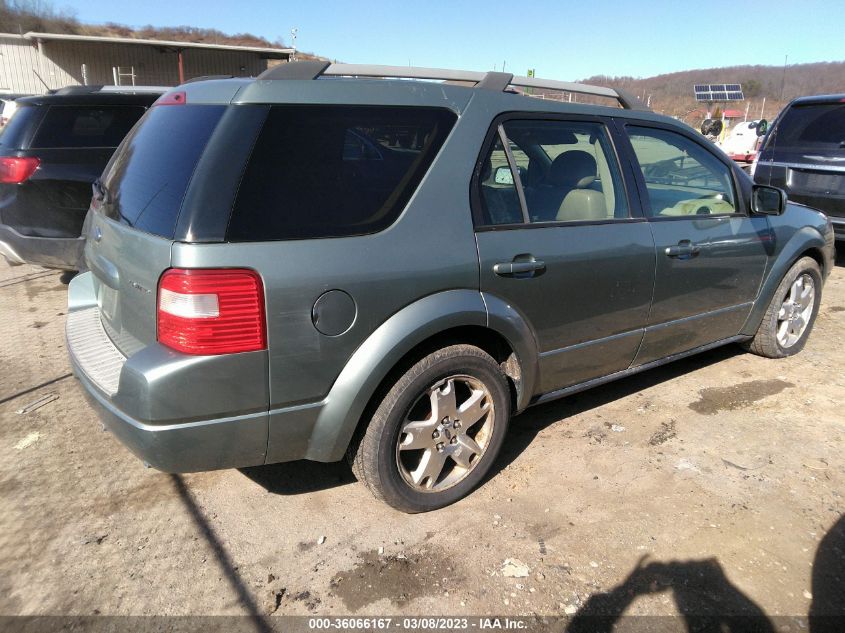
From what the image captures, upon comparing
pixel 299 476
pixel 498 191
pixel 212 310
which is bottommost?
pixel 299 476

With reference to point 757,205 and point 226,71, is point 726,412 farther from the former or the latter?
point 226,71

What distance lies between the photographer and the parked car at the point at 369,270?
2.26m

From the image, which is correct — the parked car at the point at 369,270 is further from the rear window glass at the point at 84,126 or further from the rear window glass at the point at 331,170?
the rear window glass at the point at 84,126

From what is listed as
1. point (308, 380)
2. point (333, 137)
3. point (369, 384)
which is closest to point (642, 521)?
point (369, 384)

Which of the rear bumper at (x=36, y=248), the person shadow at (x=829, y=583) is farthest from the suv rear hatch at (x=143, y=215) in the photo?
the rear bumper at (x=36, y=248)

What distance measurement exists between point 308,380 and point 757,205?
318cm

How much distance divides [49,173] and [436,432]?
15.5ft

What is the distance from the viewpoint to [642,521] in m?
2.87

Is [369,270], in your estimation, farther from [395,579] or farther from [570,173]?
[570,173]

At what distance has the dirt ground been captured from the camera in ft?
7.94

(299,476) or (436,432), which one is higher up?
(436,432)

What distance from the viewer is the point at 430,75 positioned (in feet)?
9.53

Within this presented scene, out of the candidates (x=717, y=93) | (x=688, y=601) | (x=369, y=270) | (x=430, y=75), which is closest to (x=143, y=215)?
(x=369, y=270)

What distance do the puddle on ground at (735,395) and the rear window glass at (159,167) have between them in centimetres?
325
